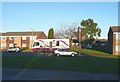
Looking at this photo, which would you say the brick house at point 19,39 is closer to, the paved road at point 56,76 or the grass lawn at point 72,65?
the grass lawn at point 72,65

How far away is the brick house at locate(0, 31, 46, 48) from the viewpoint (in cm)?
8525

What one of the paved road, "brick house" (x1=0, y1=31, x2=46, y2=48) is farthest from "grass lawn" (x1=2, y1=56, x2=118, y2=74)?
"brick house" (x1=0, y1=31, x2=46, y2=48)

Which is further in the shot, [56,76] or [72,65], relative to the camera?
[72,65]

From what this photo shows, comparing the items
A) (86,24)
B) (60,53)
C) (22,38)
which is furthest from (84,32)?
(60,53)

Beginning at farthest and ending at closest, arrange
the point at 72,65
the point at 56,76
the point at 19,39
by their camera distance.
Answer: the point at 19,39 → the point at 72,65 → the point at 56,76

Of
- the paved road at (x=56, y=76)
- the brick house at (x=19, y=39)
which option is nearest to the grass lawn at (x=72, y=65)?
the paved road at (x=56, y=76)

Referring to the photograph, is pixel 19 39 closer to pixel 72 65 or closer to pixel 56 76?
pixel 72 65

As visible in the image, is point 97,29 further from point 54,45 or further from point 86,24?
point 54,45

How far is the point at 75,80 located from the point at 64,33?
8125 cm

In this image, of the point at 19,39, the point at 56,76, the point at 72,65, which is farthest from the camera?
the point at 19,39

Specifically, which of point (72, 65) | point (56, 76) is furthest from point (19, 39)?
point (56, 76)

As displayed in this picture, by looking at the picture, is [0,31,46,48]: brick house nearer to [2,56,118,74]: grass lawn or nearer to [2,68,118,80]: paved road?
→ [2,56,118,74]: grass lawn

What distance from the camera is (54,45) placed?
53375mm

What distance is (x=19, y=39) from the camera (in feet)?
283
